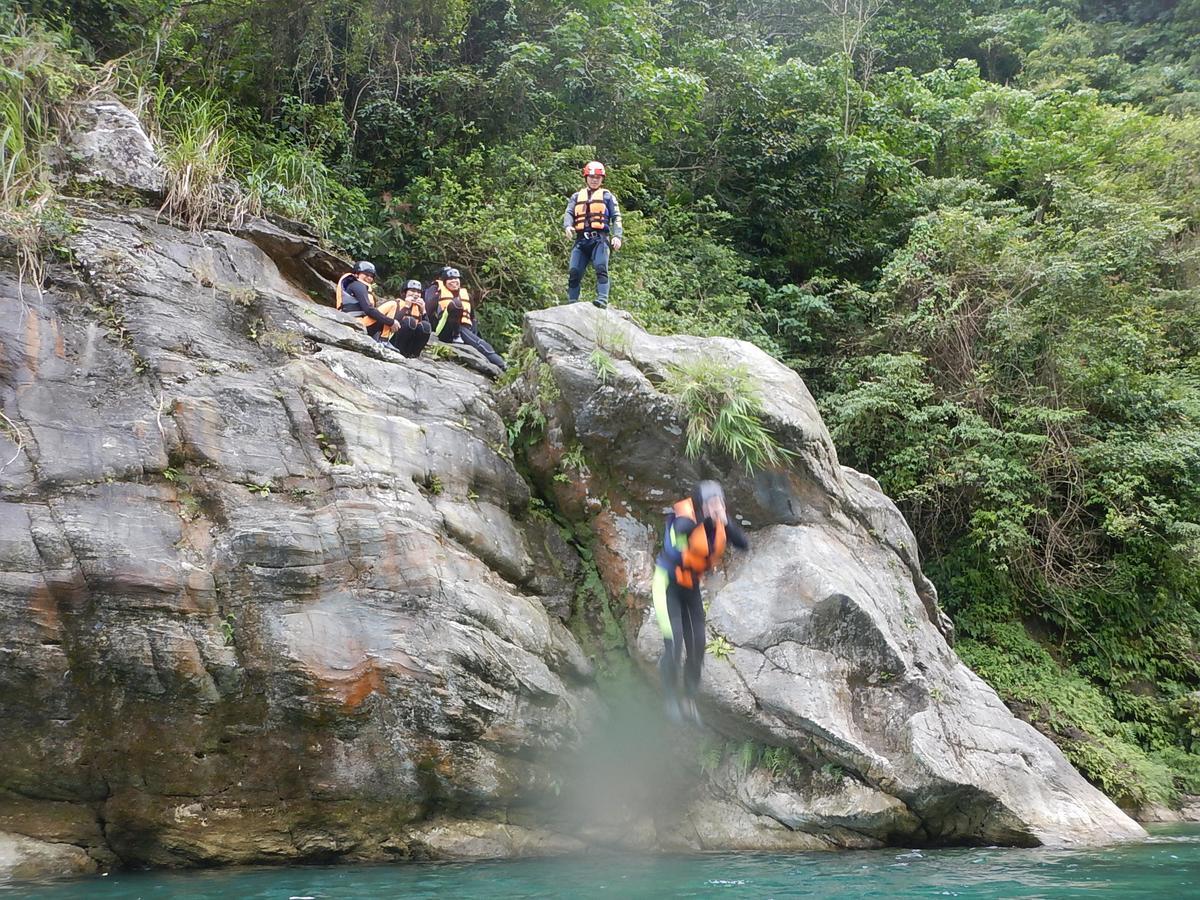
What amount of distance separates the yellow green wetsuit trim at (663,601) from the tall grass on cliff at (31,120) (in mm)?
5992

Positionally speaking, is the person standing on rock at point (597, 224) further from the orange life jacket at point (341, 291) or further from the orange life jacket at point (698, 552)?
the orange life jacket at point (698, 552)

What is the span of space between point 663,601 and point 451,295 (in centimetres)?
532

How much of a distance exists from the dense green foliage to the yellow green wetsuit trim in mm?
2420

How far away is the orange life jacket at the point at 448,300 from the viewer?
1073 centimetres

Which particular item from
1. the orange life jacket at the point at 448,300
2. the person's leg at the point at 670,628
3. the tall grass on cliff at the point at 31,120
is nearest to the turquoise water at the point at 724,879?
the person's leg at the point at 670,628

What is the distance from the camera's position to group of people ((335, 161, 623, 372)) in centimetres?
979

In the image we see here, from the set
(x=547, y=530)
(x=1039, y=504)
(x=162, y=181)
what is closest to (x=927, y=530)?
(x=1039, y=504)

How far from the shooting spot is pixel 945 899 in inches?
205

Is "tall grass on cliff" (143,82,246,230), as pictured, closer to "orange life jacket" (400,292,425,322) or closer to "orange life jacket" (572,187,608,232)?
"orange life jacket" (400,292,425,322)

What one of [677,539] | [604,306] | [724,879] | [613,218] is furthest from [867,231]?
[724,879]

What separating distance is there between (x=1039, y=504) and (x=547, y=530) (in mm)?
7128

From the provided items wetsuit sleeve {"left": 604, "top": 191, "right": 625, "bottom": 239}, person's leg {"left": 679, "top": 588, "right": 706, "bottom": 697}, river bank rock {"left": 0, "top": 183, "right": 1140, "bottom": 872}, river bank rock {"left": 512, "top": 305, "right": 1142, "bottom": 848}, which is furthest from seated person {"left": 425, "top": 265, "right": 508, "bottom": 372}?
person's leg {"left": 679, "top": 588, "right": 706, "bottom": 697}

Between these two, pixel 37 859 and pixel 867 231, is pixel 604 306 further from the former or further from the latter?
pixel 867 231

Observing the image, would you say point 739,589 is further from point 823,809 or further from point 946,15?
point 946,15
